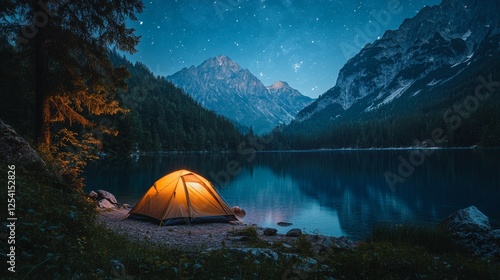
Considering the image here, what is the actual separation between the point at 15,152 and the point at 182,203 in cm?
866

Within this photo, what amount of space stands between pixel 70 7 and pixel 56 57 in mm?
2455

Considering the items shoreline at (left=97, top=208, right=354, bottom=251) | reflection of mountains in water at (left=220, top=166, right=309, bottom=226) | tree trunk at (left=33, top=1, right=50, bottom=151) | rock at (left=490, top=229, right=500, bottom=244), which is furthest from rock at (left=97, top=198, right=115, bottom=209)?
rock at (left=490, top=229, right=500, bottom=244)

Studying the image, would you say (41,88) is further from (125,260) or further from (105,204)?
(125,260)

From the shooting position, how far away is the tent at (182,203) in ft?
56.1

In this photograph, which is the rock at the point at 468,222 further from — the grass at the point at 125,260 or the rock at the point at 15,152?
the rock at the point at 15,152

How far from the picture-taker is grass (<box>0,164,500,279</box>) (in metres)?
5.36

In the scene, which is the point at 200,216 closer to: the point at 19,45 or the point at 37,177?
the point at 37,177

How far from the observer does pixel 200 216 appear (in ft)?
57.6

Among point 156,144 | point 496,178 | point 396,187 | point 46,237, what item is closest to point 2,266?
point 46,237

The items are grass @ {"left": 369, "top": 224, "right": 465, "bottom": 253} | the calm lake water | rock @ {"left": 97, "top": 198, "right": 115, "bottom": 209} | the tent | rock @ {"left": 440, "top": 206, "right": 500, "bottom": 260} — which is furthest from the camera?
the calm lake water

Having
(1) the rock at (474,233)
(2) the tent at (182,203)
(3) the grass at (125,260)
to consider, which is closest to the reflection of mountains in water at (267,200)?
(2) the tent at (182,203)

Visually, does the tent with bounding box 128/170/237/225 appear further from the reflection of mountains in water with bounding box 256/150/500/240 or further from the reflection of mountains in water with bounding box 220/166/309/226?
the reflection of mountains in water with bounding box 256/150/500/240

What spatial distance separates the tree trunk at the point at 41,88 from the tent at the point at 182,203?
6.18 m

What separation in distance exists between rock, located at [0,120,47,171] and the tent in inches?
281
